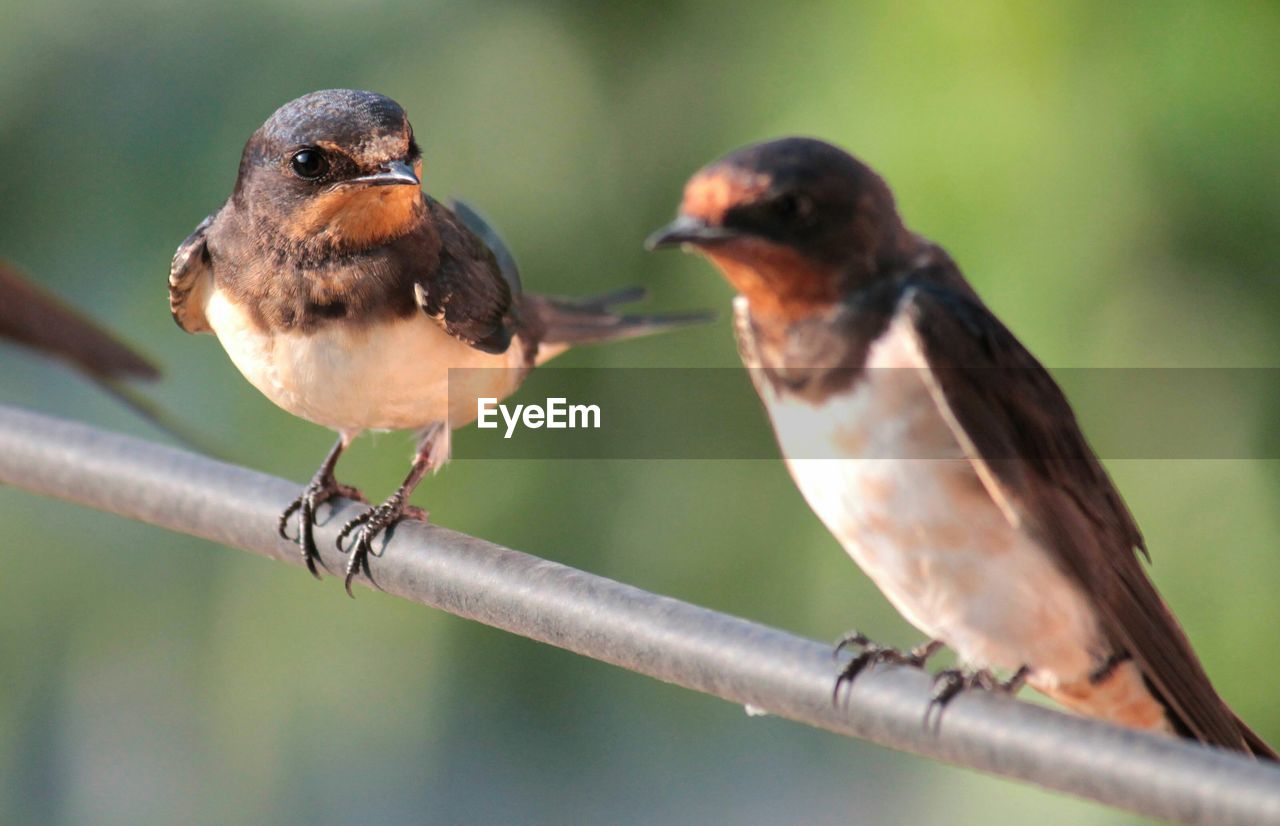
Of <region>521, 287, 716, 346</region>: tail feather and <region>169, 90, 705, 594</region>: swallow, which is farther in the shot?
<region>521, 287, 716, 346</region>: tail feather

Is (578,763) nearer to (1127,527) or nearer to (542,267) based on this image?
(542,267)

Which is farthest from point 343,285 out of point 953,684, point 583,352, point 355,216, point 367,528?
point 583,352

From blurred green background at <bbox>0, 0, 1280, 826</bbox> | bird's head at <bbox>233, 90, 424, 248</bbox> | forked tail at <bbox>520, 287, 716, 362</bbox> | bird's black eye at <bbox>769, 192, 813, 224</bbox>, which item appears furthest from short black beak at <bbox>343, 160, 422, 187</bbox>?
blurred green background at <bbox>0, 0, 1280, 826</bbox>

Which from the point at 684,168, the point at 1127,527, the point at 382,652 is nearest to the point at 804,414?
the point at 1127,527

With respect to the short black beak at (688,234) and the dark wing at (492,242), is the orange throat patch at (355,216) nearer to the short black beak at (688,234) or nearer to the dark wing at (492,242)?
the dark wing at (492,242)

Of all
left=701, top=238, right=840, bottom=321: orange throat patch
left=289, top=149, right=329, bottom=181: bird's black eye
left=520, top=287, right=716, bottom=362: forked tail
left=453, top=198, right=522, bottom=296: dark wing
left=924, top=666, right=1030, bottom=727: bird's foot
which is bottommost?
left=924, top=666, right=1030, bottom=727: bird's foot

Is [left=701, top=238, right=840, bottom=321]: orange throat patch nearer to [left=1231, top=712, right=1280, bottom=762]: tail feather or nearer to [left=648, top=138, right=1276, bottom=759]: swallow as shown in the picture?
[left=648, top=138, right=1276, bottom=759]: swallow
